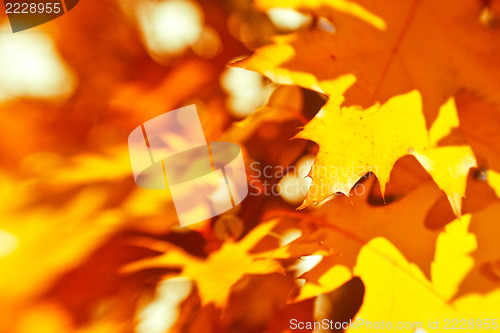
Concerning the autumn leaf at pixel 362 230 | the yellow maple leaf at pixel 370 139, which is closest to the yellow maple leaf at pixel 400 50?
the yellow maple leaf at pixel 370 139

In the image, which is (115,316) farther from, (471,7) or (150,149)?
(471,7)

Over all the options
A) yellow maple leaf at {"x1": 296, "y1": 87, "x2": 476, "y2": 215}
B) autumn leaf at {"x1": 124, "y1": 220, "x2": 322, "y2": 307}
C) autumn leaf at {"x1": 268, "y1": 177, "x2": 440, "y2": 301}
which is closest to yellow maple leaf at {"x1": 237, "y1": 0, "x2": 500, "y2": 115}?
yellow maple leaf at {"x1": 296, "y1": 87, "x2": 476, "y2": 215}

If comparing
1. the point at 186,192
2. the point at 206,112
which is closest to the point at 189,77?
the point at 206,112

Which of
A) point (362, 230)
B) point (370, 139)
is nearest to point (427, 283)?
point (362, 230)

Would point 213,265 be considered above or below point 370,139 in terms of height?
below

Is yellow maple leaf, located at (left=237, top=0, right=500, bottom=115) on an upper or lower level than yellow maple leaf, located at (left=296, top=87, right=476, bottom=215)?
upper

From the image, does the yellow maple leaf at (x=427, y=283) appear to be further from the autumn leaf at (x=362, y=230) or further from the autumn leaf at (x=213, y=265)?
the autumn leaf at (x=213, y=265)

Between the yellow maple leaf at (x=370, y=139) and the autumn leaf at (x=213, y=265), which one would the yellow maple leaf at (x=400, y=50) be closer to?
the yellow maple leaf at (x=370, y=139)

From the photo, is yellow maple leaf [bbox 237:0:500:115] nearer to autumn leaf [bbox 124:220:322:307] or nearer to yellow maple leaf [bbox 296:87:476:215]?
yellow maple leaf [bbox 296:87:476:215]

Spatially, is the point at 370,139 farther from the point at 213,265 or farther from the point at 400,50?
the point at 213,265

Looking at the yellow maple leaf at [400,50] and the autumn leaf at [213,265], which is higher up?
the yellow maple leaf at [400,50]

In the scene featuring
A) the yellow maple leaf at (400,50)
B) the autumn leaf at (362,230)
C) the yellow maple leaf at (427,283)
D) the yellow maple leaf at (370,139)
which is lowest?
the yellow maple leaf at (427,283)
